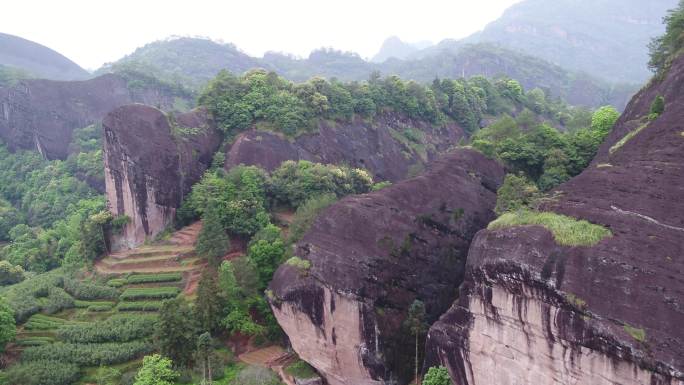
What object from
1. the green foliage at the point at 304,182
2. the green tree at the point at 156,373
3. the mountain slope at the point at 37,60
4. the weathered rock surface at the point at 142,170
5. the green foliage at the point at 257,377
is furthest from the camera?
the mountain slope at the point at 37,60

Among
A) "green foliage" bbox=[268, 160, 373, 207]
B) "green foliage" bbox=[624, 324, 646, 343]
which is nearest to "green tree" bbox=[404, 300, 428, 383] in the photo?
"green foliage" bbox=[624, 324, 646, 343]

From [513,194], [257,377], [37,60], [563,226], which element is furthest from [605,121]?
[37,60]

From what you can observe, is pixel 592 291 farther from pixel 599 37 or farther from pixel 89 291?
pixel 599 37

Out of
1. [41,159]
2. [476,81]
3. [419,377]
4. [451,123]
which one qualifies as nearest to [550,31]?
[476,81]

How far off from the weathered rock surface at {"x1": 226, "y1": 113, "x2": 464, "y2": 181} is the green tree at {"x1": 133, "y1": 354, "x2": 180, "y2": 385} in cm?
1838

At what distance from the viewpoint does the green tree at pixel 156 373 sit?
20.3 m

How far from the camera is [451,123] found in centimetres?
5375

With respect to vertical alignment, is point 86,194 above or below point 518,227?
below

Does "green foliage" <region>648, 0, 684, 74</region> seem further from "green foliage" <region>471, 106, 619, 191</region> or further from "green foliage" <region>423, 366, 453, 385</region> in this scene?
"green foliage" <region>423, 366, 453, 385</region>

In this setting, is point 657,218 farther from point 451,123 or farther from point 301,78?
point 301,78

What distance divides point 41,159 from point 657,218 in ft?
198

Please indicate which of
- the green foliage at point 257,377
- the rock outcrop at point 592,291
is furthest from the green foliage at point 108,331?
the rock outcrop at point 592,291

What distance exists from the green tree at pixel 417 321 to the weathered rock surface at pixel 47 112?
52962 millimetres

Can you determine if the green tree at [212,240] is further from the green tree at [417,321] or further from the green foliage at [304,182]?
the green tree at [417,321]
